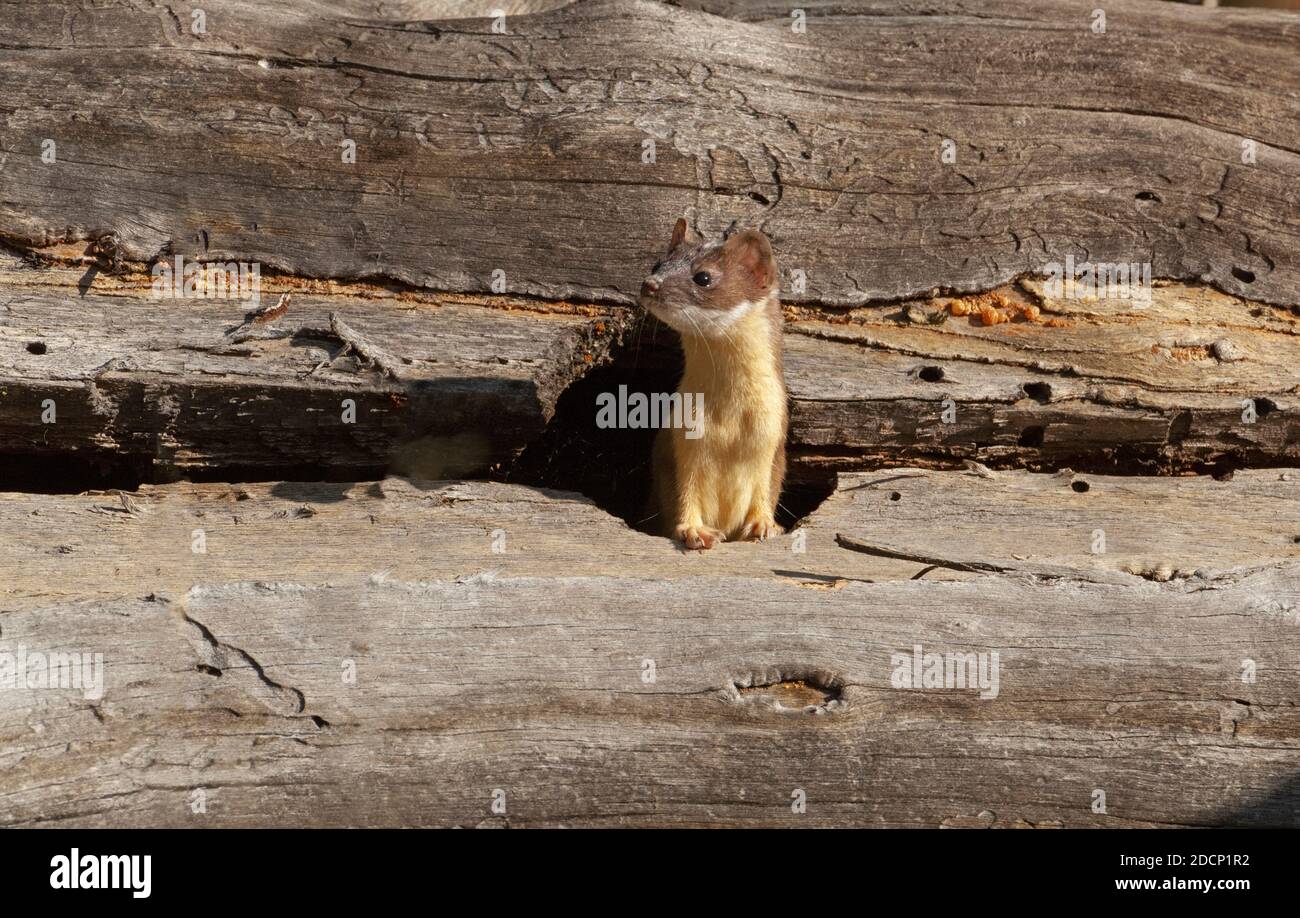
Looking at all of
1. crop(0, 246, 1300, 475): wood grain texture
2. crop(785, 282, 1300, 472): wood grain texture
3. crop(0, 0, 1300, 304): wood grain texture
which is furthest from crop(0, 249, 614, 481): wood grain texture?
crop(785, 282, 1300, 472): wood grain texture

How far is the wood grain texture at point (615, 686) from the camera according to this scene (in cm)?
391

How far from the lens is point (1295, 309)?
5703mm

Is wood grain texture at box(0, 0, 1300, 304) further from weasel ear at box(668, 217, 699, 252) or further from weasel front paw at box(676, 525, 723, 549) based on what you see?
weasel front paw at box(676, 525, 723, 549)

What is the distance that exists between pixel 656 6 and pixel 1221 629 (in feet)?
12.8

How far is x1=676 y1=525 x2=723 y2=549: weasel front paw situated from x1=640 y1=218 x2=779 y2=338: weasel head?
92cm

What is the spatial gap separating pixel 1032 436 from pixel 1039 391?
0.70 ft

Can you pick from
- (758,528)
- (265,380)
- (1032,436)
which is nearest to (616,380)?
(758,528)

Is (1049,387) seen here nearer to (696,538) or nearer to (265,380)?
(696,538)

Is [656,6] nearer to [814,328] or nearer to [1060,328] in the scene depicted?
[814,328]

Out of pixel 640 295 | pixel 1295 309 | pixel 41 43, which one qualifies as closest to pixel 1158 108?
pixel 1295 309

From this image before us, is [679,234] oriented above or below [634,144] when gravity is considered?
below

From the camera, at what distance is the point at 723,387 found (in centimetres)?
542

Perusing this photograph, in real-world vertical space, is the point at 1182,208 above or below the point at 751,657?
above

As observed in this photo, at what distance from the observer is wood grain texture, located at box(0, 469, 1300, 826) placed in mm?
3906
